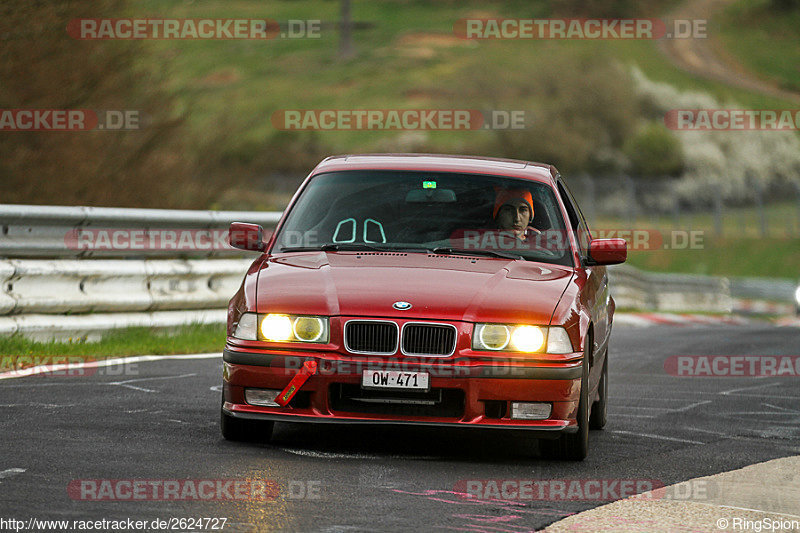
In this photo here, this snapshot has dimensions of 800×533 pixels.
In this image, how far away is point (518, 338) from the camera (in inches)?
276

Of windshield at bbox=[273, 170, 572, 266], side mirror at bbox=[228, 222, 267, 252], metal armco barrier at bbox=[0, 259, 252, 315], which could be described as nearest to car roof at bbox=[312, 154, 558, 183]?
windshield at bbox=[273, 170, 572, 266]

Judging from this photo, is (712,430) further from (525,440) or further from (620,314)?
(620,314)

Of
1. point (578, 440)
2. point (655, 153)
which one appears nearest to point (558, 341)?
point (578, 440)

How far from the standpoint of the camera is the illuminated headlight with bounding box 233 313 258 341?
7.14m

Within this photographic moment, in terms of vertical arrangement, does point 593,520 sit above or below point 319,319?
below

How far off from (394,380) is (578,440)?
3.66 feet

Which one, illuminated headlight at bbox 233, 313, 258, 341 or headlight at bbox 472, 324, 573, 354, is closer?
headlight at bbox 472, 324, 573, 354

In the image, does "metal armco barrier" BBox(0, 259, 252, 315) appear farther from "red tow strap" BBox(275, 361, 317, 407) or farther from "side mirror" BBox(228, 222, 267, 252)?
"red tow strap" BBox(275, 361, 317, 407)

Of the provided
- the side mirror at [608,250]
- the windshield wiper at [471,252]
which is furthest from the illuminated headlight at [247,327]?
the side mirror at [608,250]

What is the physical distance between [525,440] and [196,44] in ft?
352

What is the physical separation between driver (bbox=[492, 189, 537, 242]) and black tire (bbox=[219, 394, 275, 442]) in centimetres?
186

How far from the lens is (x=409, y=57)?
108m

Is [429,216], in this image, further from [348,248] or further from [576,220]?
[576,220]

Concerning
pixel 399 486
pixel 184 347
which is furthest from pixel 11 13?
pixel 399 486
